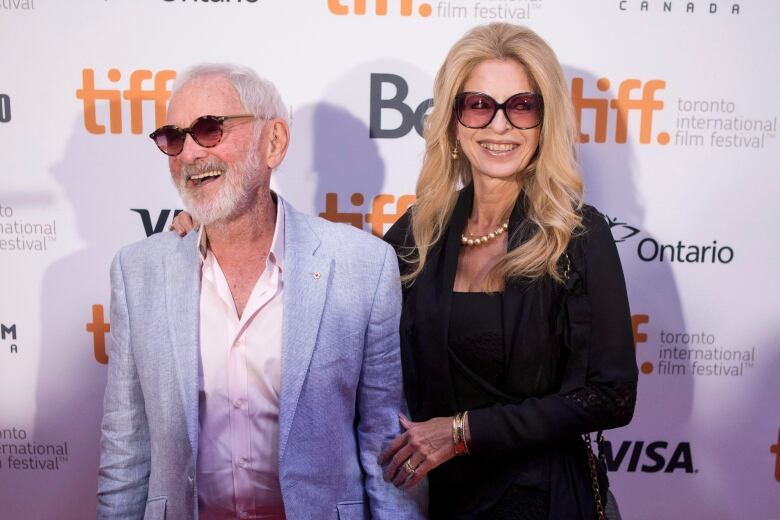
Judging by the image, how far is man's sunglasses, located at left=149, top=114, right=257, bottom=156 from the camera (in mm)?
1717

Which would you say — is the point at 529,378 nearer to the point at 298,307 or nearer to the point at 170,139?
the point at 298,307

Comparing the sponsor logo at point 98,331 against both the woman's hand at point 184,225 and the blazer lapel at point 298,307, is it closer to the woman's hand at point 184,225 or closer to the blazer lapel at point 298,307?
the woman's hand at point 184,225

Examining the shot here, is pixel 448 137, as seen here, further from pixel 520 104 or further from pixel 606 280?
pixel 606 280

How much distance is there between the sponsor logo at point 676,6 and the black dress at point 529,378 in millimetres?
1255

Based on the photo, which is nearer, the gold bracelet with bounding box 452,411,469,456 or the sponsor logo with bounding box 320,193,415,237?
the gold bracelet with bounding box 452,411,469,456

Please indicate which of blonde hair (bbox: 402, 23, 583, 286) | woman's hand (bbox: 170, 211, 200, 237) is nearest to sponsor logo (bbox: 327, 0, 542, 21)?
blonde hair (bbox: 402, 23, 583, 286)

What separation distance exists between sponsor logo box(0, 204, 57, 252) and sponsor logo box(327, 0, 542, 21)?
5.15ft

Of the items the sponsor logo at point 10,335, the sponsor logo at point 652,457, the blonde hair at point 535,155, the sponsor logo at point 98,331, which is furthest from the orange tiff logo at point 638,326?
the sponsor logo at point 10,335

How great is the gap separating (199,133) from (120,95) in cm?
127

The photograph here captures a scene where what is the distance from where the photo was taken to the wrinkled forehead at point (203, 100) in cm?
172

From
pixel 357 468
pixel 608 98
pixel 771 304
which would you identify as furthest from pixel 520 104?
pixel 771 304

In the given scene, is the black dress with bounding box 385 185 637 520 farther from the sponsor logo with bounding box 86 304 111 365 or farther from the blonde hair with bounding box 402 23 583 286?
the sponsor logo with bounding box 86 304 111 365

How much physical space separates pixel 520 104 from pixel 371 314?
770mm

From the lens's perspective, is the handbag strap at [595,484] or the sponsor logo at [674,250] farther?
the sponsor logo at [674,250]
